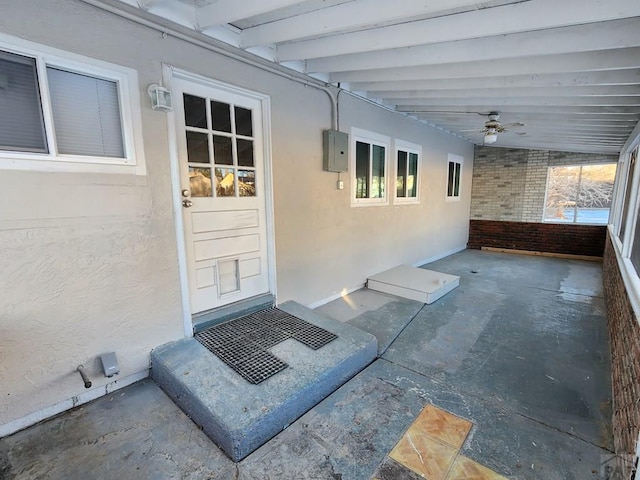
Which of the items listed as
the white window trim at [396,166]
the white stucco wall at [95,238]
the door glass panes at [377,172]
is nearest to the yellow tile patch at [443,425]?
the white stucco wall at [95,238]

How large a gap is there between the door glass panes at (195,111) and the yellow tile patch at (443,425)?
289cm

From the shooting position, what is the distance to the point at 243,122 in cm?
298

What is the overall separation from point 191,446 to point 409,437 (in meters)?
1.32

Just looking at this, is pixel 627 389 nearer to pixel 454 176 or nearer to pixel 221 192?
pixel 221 192

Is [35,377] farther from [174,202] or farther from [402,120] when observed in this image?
[402,120]

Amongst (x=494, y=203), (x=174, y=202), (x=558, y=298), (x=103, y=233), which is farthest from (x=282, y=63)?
(x=494, y=203)

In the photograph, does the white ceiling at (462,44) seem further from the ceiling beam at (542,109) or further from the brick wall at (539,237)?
the brick wall at (539,237)

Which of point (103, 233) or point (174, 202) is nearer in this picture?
point (103, 233)

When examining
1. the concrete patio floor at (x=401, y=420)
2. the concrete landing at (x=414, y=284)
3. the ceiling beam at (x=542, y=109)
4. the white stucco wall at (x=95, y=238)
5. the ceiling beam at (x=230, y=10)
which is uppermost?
the ceiling beam at (x=230, y=10)

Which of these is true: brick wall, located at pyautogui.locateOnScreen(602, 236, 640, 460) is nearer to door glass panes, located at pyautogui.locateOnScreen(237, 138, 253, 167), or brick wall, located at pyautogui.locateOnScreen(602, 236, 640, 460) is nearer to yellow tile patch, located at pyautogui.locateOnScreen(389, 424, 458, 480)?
yellow tile patch, located at pyautogui.locateOnScreen(389, 424, 458, 480)

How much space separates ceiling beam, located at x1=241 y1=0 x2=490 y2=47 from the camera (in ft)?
6.24

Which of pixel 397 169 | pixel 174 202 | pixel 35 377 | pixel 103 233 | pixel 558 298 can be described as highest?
pixel 397 169

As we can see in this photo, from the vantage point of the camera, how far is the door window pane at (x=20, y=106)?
1790mm

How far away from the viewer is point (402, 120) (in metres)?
5.17
